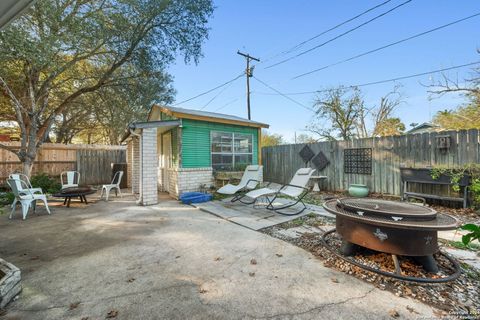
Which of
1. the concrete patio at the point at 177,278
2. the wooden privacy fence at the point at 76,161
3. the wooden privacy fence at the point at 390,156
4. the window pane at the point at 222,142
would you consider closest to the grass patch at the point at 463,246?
the concrete patio at the point at 177,278

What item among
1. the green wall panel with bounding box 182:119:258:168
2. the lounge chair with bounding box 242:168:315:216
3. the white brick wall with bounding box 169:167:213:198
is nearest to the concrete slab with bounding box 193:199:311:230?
the lounge chair with bounding box 242:168:315:216

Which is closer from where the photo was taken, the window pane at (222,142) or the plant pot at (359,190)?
the plant pot at (359,190)

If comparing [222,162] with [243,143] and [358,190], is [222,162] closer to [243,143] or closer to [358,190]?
[243,143]

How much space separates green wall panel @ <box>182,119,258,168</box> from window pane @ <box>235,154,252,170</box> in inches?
47.4

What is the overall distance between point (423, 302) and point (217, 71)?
1369 cm

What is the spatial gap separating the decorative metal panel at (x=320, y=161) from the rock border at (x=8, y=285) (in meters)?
7.98

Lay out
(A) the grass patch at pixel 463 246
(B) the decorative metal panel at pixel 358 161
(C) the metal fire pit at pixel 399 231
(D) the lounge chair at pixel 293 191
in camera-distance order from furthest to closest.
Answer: (B) the decorative metal panel at pixel 358 161 → (D) the lounge chair at pixel 293 191 → (A) the grass patch at pixel 463 246 → (C) the metal fire pit at pixel 399 231

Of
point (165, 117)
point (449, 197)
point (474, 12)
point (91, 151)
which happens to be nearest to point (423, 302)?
point (449, 197)

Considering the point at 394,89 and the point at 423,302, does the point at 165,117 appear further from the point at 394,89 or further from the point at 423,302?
the point at 394,89

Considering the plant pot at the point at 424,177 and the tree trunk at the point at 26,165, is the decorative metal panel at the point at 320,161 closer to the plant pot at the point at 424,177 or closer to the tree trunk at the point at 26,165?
the plant pot at the point at 424,177

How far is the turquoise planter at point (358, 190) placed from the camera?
6.58 m

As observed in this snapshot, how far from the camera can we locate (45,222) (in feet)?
14.1

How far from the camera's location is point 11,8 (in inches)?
62.7

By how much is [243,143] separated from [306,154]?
256cm
